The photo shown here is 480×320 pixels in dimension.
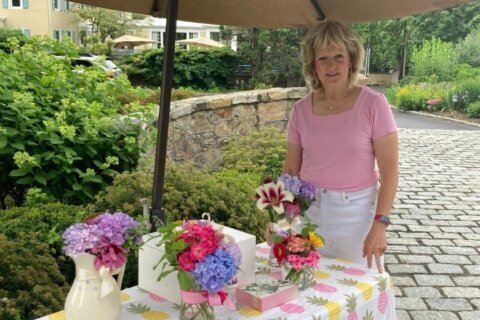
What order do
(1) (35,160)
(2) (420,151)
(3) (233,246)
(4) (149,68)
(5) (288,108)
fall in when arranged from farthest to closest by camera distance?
(4) (149,68), (2) (420,151), (5) (288,108), (1) (35,160), (3) (233,246)

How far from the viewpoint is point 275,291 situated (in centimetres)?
204

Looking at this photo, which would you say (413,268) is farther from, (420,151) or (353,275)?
(420,151)

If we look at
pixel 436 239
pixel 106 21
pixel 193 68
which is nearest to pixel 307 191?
pixel 436 239

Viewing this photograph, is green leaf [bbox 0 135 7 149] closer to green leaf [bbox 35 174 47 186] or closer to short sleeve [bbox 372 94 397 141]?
green leaf [bbox 35 174 47 186]

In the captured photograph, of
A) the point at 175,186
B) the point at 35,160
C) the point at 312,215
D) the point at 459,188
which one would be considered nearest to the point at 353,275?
the point at 312,215

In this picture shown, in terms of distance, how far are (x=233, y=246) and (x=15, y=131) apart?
3250 mm

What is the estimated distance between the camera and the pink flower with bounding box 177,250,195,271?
5.47 ft

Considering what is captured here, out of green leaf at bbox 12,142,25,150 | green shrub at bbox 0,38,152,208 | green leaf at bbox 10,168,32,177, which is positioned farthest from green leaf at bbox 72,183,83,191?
green leaf at bbox 12,142,25,150

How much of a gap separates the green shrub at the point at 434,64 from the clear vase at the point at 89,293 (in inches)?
1013

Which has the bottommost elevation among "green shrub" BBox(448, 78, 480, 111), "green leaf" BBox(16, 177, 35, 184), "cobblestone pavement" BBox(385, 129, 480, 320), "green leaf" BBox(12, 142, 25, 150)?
"cobblestone pavement" BBox(385, 129, 480, 320)

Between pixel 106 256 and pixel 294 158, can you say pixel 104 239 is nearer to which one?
pixel 106 256

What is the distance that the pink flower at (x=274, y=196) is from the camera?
2.23 metres

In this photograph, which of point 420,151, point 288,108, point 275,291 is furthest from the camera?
point 420,151

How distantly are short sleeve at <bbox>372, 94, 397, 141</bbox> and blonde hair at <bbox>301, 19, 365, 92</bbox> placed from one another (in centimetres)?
23
